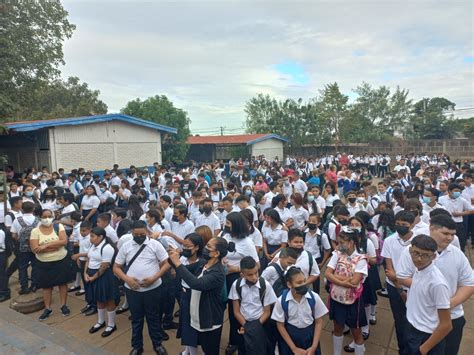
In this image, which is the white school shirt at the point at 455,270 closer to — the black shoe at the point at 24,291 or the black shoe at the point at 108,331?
the black shoe at the point at 108,331

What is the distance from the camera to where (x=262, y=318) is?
9.88 feet

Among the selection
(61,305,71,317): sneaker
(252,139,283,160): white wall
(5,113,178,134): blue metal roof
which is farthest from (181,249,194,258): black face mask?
(252,139,283,160): white wall

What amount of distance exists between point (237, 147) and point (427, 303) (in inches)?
852

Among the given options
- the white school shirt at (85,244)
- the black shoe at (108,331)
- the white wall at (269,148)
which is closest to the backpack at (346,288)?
the black shoe at (108,331)

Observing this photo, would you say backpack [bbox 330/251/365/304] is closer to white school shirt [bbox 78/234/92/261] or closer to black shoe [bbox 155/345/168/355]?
black shoe [bbox 155/345/168/355]

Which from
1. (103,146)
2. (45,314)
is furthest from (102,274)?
(103,146)

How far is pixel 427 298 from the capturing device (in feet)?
7.80

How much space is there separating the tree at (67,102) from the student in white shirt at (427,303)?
30.0 m

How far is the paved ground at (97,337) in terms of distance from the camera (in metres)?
3.76

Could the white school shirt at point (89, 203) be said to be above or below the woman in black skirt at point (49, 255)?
above

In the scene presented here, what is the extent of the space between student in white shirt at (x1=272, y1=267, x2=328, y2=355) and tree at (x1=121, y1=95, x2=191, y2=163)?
17257mm

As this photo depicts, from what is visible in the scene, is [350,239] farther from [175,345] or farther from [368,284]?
[175,345]

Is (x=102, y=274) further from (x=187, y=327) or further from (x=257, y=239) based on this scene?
(x=257, y=239)

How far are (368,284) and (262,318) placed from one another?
143 cm
